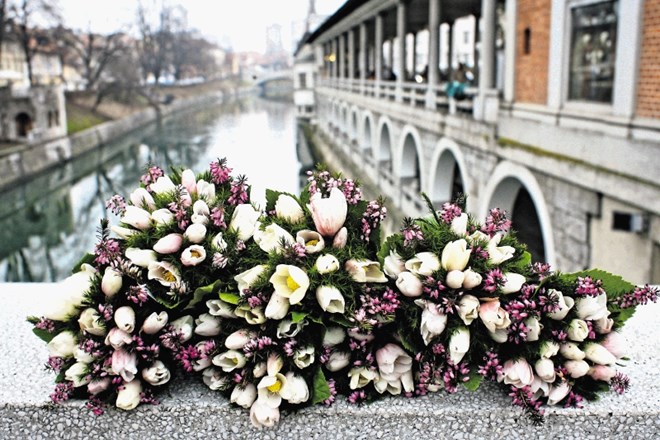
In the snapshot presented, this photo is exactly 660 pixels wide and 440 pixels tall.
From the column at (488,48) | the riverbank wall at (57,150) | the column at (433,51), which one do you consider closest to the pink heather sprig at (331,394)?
the column at (488,48)

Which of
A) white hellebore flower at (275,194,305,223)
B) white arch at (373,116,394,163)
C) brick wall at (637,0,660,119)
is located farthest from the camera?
white arch at (373,116,394,163)

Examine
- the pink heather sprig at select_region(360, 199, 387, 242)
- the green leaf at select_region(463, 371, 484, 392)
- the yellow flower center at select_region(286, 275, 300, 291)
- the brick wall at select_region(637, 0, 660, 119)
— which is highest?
the brick wall at select_region(637, 0, 660, 119)

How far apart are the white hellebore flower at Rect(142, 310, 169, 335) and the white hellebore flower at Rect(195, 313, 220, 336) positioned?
112mm

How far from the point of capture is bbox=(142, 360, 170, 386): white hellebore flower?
7.54 ft

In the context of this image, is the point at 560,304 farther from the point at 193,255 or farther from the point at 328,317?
the point at 193,255

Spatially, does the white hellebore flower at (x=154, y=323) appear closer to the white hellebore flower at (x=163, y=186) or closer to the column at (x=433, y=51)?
the white hellebore flower at (x=163, y=186)

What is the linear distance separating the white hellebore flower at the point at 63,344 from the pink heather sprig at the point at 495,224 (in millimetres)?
1455

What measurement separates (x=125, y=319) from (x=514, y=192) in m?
11.2

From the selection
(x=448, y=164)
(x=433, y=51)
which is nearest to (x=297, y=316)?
(x=448, y=164)

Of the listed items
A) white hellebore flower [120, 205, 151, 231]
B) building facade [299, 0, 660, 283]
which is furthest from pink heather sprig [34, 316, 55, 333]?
building facade [299, 0, 660, 283]

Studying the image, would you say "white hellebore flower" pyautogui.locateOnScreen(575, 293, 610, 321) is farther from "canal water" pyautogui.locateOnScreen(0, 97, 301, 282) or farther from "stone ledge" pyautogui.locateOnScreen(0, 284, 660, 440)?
"canal water" pyautogui.locateOnScreen(0, 97, 301, 282)

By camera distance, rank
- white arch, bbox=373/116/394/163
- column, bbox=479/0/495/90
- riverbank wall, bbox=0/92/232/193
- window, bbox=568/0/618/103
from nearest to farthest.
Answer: window, bbox=568/0/618/103 < column, bbox=479/0/495/90 < white arch, bbox=373/116/394/163 < riverbank wall, bbox=0/92/232/193

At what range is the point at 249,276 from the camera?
2314mm

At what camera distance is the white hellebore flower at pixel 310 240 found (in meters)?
2.35
